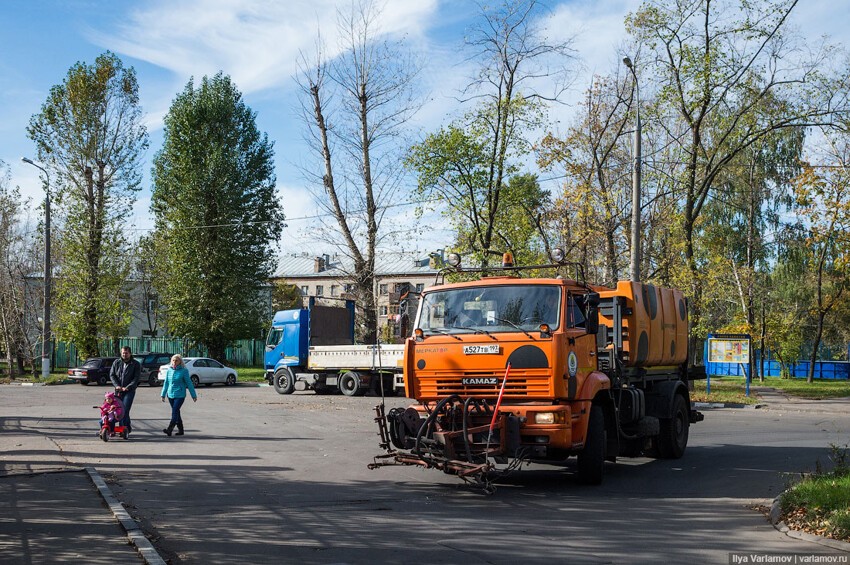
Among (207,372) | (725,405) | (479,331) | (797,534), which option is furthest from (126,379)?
(207,372)

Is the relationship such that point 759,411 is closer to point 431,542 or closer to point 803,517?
point 803,517

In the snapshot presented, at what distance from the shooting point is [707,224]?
4472 centimetres

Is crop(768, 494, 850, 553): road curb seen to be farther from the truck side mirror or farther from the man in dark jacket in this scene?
the man in dark jacket

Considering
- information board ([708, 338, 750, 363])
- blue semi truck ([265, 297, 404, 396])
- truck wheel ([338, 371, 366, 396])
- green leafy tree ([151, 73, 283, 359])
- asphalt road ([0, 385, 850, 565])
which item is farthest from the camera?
green leafy tree ([151, 73, 283, 359])

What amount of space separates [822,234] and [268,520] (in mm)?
24272

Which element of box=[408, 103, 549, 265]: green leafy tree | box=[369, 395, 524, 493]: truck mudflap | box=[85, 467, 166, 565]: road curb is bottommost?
box=[85, 467, 166, 565]: road curb

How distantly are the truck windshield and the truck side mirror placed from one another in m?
0.49

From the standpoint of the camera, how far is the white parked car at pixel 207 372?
1593 inches

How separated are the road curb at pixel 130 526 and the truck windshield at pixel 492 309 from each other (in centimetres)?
448

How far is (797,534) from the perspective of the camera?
7840mm

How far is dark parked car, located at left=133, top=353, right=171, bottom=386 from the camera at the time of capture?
133 feet

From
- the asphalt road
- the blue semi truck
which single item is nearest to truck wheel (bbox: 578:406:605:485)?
the asphalt road

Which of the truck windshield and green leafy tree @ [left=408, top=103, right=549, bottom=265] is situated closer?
the truck windshield

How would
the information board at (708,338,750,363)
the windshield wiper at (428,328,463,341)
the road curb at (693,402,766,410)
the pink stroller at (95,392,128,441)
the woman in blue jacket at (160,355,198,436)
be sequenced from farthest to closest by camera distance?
the information board at (708,338,750,363), the road curb at (693,402,766,410), the woman in blue jacket at (160,355,198,436), the pink stroller at (95,392,128,441), the windshield wiper at (428,328,463,341)
